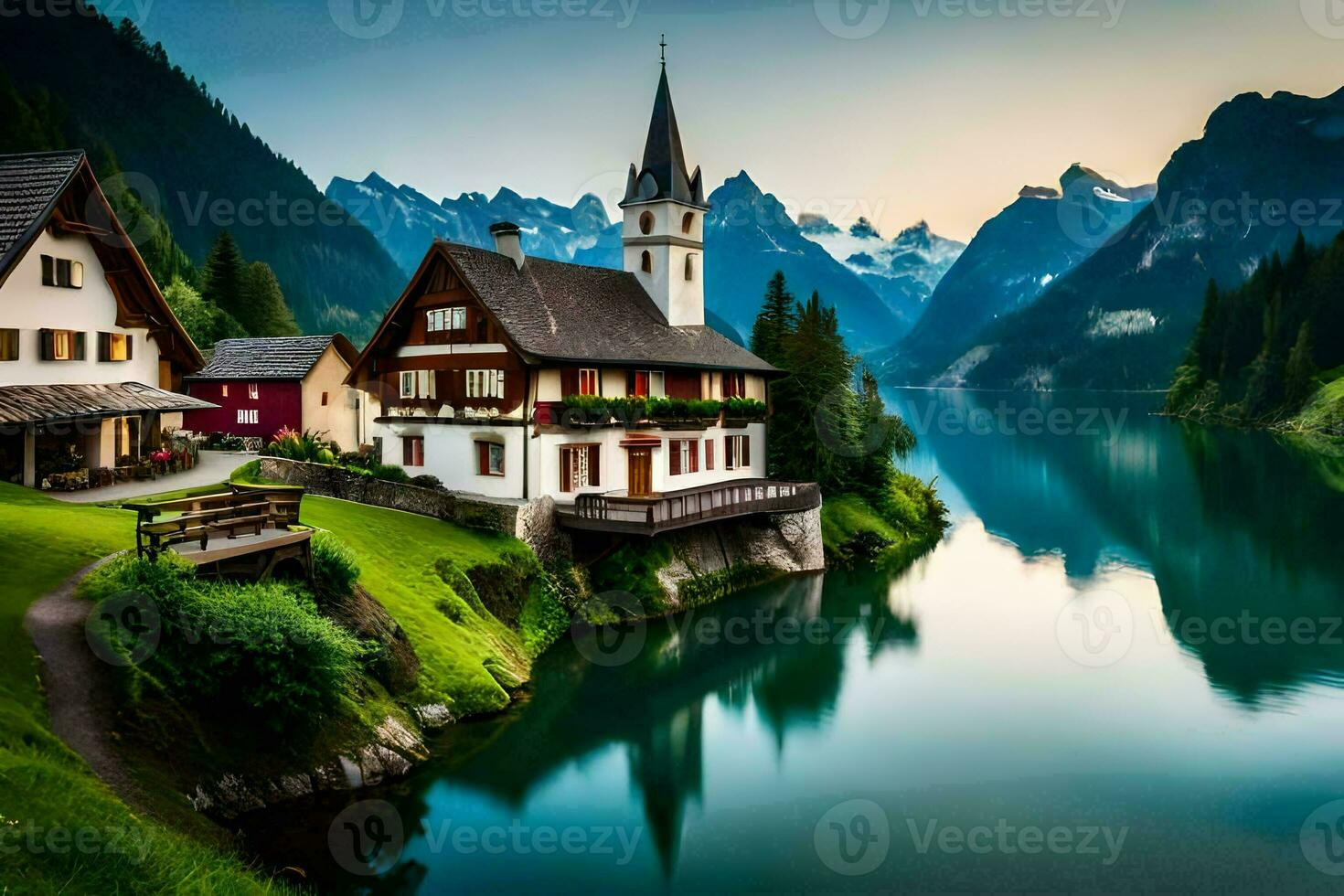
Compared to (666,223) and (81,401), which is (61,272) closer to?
(81,401)

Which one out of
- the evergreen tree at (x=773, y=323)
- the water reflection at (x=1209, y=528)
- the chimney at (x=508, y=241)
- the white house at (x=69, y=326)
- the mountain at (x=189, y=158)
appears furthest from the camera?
the mountain at (x=189, y=158)

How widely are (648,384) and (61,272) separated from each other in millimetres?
22569

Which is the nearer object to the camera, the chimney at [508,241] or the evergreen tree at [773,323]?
the chimney at [508,241]

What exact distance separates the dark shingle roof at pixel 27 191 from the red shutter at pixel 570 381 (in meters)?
18.2

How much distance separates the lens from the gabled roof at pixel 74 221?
1248 inches

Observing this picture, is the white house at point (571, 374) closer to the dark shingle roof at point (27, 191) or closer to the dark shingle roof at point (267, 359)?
the dark shingle roof at point (267, 359)

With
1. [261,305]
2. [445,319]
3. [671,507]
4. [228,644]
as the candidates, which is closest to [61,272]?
[445,319]

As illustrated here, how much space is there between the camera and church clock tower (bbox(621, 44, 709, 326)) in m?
48.1

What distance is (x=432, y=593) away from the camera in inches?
1149

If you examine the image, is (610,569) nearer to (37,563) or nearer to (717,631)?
(717,631)

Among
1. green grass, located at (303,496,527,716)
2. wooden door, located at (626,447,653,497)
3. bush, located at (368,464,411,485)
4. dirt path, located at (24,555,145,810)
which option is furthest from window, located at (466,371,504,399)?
dirt path, located at (24,555,145,810)

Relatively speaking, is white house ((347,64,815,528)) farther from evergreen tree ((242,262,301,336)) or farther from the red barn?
evergreen tree ((242,262,301,336))

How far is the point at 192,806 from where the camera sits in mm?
17516

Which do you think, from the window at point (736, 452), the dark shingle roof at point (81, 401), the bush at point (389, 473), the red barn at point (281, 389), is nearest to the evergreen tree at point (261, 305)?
the red barn at point (281, 389)
